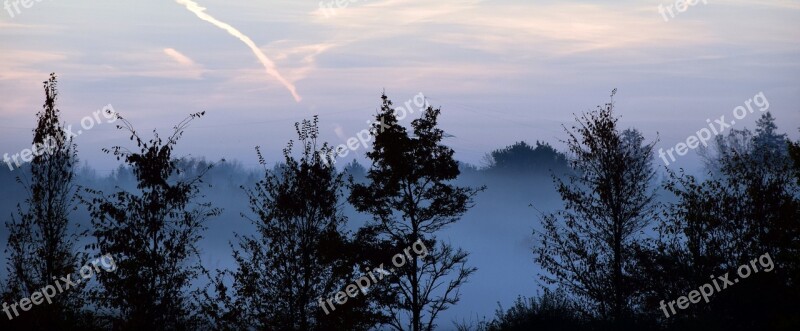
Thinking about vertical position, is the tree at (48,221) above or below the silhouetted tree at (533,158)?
below

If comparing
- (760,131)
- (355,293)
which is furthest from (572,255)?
(760,131)

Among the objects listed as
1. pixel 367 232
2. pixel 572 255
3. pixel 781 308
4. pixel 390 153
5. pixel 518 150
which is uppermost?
pixel 518 150

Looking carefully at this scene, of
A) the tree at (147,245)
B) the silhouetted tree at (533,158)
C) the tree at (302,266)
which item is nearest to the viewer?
the tree at (147,245)

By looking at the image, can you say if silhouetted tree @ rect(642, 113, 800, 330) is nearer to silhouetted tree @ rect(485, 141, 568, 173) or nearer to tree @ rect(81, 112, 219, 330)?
tree @ rect(81, 112, 219, 330)

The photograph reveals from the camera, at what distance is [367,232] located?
29.0 m

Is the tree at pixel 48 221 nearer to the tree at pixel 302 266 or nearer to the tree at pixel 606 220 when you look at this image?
the tree at pixel 302 266

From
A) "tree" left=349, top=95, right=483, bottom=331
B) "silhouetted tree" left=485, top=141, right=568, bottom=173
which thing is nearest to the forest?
"tree" left=349, top=95, right=483, bottom=331

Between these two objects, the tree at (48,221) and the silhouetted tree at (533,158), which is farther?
the silhouetted tree at (533,158)

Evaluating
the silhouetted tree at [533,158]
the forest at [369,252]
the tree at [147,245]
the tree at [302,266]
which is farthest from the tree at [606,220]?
the silhouetted tree at [533,158]

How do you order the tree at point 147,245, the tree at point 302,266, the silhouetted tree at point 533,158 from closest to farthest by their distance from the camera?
the tree at point 147,245 < the tree at point 302,266 < the silhouetted tree at point 533,158

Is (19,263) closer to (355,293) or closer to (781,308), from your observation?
(355,293)

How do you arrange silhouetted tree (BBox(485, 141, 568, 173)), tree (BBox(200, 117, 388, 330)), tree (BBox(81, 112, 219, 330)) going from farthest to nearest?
silhouetted tree (BBox(485, 141, 568, 173)) → tree (BBox(200, 117, 388, 330)) → tree (BBox(81, 112, 219, 330))

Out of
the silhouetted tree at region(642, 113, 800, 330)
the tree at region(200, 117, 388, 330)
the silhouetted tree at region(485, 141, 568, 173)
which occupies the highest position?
the silhouetted tree at region(485, 141, 568, 173)

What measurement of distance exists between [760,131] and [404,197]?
11584 cm
